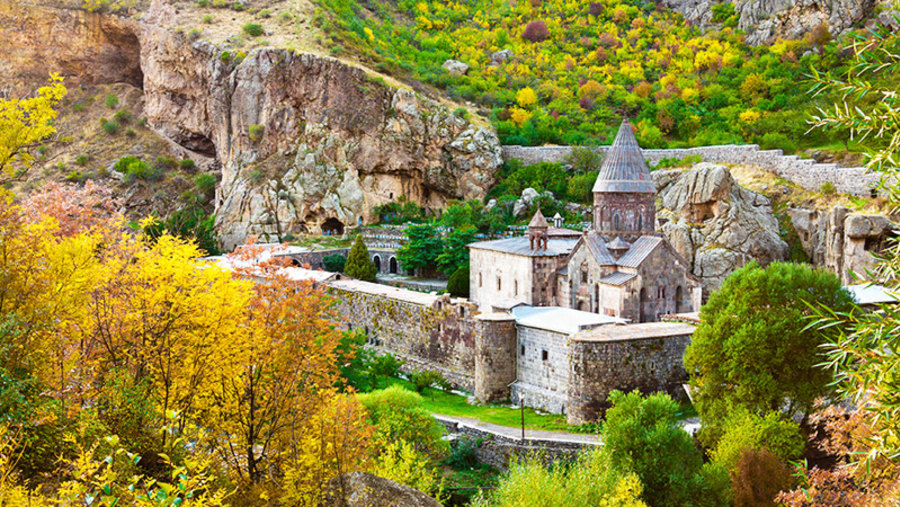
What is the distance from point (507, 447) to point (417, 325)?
8.93m

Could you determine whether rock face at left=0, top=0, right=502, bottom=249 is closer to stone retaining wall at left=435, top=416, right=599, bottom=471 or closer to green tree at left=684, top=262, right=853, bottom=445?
stone retaining wall at left=435, top=416, right=599, bottom=471

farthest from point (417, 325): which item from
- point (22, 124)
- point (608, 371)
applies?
point (22, 124)

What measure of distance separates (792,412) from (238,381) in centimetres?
1287

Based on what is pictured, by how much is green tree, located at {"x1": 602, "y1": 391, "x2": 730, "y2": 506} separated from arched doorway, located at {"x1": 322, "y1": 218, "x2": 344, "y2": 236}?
108ft

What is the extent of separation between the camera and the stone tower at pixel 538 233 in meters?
29.3

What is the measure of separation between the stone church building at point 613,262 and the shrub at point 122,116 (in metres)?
39.2

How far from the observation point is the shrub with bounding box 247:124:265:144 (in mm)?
49688

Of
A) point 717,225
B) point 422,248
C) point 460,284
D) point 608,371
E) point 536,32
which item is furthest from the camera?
point 536,32

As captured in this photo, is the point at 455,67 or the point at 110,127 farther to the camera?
the point at 455,67

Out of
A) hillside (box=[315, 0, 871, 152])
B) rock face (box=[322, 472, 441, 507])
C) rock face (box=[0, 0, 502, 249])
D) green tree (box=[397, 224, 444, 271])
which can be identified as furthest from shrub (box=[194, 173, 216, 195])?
rock face (box=[322, 472, 441, 507])

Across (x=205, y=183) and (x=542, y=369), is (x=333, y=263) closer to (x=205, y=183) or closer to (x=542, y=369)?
(x=205, y=183)

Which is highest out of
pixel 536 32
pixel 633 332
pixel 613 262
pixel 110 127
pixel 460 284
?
pixel 536 32

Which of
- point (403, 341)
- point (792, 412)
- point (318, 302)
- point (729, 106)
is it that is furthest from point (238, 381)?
point (729, 106)

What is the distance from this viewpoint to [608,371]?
2119 cm
